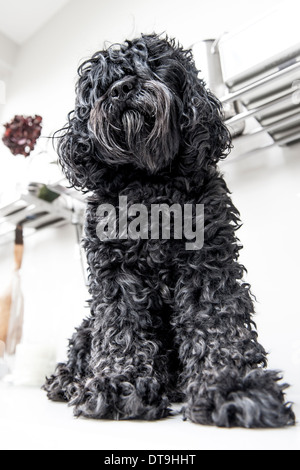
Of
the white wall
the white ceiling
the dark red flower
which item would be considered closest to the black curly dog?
the white wall

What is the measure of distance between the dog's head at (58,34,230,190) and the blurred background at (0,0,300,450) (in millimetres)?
290

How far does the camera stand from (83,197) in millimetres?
1851

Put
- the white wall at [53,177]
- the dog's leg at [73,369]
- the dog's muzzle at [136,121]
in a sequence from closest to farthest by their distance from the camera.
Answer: the dog's muzzle at [136,121]
the dog's leg at [73,369]
the white wall at [53,177]

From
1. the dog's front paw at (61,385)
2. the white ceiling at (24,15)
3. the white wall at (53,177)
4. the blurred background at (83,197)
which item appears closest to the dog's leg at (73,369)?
the dog's front paw at (61,385)

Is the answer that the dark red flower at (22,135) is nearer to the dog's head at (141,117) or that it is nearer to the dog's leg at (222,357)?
the dog's head at (141,117)

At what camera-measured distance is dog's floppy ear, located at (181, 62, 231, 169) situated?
3.02 feet

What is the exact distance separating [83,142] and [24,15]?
1.90m

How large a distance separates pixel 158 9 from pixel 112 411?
188cm

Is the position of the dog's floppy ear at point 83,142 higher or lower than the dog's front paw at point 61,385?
higher

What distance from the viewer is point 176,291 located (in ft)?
2.94

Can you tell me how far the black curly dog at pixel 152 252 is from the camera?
2.58 ft

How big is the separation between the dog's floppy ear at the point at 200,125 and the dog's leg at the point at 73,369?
492mm

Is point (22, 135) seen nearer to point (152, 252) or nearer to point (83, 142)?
point (83, 142)

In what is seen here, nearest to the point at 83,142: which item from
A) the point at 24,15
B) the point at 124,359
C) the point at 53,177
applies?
the point at 124,359
